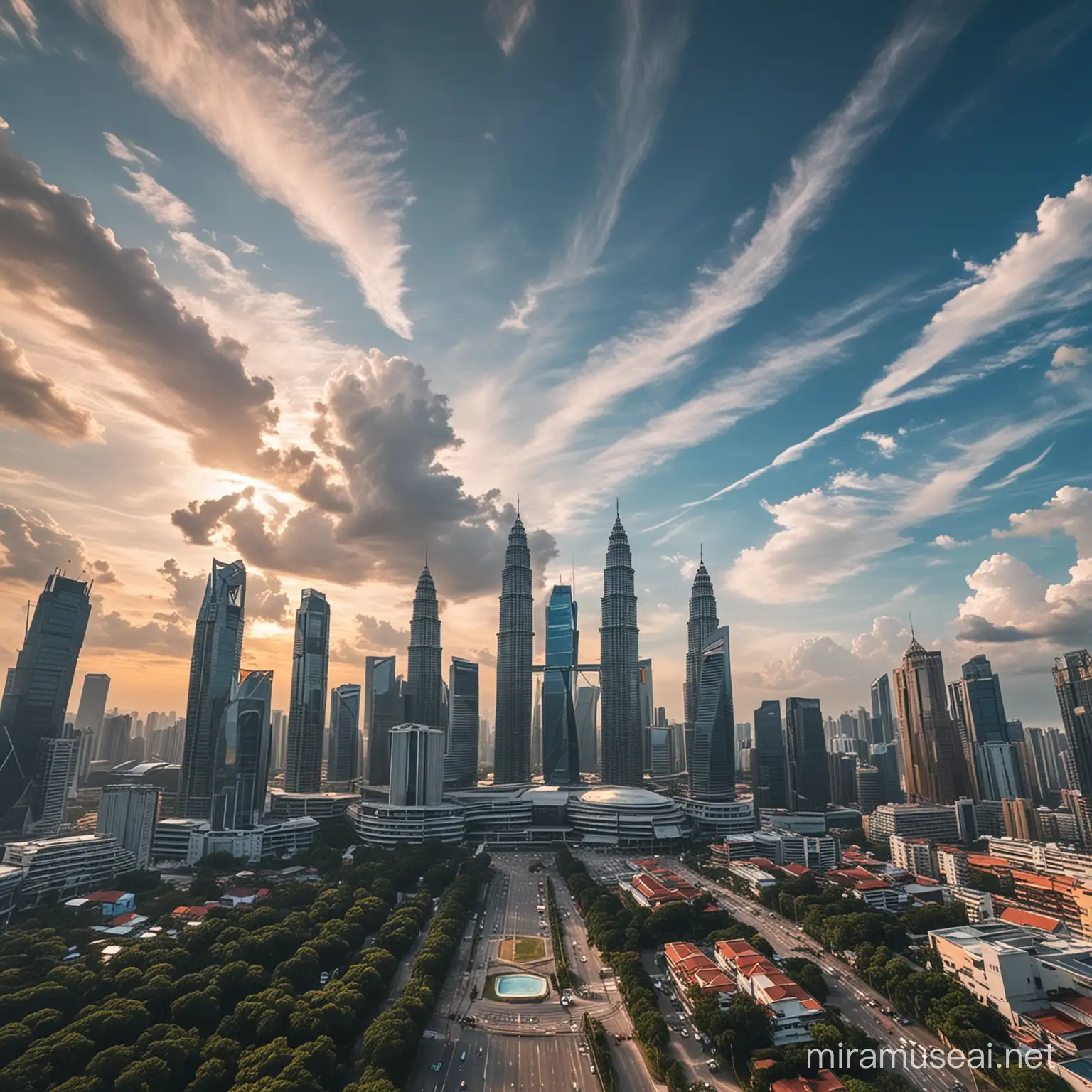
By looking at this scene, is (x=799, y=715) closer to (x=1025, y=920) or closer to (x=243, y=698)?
(x=1025, y=920)

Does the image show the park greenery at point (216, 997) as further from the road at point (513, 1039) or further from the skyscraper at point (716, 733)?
the skyscraper at point (716, 733)

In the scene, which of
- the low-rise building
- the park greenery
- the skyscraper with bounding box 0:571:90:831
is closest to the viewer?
the park greenery

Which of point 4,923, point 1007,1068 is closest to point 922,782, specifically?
point 1007,1068

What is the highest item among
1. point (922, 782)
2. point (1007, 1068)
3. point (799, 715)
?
point (799, 715)

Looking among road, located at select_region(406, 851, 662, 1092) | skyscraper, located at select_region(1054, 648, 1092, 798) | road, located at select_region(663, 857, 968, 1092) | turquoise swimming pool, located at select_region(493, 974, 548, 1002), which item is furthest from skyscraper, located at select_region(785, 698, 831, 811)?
turquoise swimming pool, located at select_region(493, 974, 548, 1002)

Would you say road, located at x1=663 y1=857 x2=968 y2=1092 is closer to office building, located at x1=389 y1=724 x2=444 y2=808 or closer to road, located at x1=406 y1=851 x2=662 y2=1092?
→ road, located at x1=406 y1=851 x2=662 y2=1092
